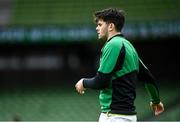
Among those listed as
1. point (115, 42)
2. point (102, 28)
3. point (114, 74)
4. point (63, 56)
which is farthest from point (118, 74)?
point (63, 56)

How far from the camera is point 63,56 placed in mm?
10555

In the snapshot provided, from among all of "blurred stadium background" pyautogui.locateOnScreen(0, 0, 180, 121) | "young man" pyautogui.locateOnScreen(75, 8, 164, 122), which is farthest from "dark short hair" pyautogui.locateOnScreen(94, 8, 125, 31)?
"blurred stadium background" pyautogui.locateOnScreen(0, 0, 180, 121)

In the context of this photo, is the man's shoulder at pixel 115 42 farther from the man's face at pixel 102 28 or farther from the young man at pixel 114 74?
the man's face at pixel 102 28

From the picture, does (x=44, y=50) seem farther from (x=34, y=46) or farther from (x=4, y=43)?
(x=4, y=43)

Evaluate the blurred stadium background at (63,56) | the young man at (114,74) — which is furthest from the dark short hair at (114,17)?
the blurred stadium background at (63,56)

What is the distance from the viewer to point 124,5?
10.4 meters

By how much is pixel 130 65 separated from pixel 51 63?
6.57m

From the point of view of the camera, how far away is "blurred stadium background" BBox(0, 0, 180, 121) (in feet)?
31.3

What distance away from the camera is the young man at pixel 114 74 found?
3.99 metres

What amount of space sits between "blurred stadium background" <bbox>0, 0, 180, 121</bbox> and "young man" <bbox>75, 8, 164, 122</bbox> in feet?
17.2

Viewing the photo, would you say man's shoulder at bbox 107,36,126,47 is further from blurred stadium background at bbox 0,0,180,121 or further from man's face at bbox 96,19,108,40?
blurred stadium background at bbox 0,0,180,121

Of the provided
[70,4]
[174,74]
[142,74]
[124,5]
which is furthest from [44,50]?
[142,74]

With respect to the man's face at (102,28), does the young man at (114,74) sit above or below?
below

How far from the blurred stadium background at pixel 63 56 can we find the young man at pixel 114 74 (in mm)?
5244
